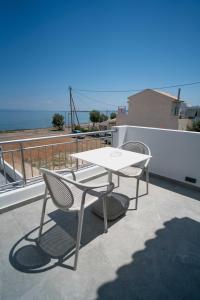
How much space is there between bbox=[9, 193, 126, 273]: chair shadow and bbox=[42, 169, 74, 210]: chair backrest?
0.22 m

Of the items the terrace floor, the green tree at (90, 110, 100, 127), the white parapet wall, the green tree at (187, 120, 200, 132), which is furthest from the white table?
the green tree at (90, 110, 100, 127)

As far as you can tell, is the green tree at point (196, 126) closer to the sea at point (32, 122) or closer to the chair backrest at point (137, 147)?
the sea at point (32, 122)

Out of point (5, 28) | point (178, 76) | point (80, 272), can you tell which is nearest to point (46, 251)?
point (80, 272)

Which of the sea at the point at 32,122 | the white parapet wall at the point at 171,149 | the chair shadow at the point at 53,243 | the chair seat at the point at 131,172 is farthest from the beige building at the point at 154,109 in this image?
the chair shadow at the point at 53,243

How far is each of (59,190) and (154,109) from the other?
569 inches

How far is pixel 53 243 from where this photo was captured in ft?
5.17

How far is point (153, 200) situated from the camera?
2.41 meters

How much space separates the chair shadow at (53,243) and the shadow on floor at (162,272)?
458 millimetres

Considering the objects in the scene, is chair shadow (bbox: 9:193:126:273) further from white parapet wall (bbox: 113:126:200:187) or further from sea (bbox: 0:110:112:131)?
sea (bbox: 0:110:112:131)

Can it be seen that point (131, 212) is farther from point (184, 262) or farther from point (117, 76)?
point (117, 76)

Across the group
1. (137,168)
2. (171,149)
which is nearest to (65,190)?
(137,168)

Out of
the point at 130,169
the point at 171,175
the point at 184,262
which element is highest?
the point at 130,169

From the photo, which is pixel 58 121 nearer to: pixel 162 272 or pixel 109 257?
pixel 109 257

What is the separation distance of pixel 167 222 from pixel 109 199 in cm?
83
